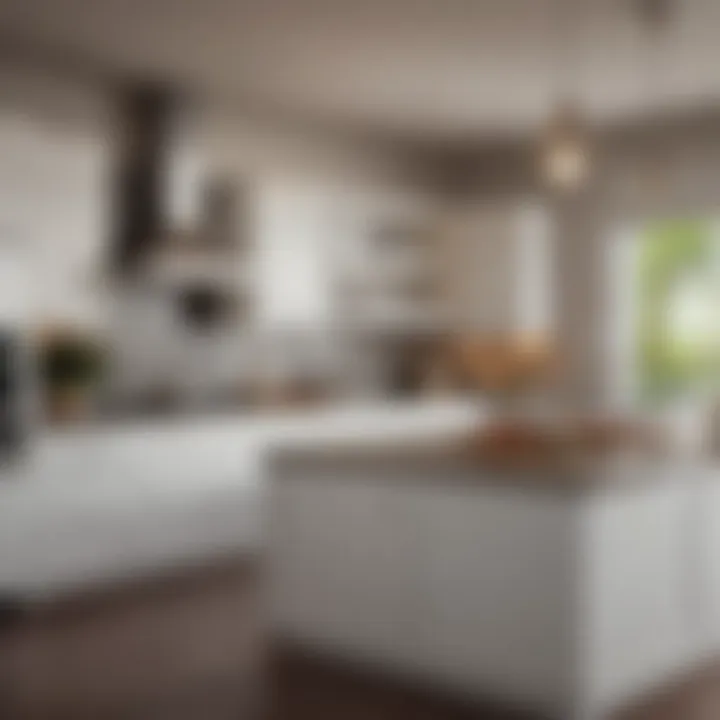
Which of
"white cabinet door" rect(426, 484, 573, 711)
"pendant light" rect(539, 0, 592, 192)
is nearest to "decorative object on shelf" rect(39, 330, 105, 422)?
"white cabinet door" rect(426, 484, 573, 711)

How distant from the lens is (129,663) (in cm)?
400

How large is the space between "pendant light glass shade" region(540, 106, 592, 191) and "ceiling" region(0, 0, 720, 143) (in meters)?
0.74

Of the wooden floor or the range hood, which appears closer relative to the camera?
the wooden floor

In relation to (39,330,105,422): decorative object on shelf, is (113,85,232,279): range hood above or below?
above

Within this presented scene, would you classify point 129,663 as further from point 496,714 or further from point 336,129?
point 336,129

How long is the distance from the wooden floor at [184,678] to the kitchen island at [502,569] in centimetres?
12

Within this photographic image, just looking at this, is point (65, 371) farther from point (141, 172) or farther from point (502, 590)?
point (502, 590)

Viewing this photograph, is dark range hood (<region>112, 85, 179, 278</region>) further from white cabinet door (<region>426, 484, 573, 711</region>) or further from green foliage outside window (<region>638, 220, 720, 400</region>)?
green foliage outside window (<region>638, 220, 720, 400</region>)

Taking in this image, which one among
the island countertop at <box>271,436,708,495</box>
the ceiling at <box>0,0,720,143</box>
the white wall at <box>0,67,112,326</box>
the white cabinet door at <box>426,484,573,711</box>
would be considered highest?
the ceiling at <box>0,0,720,143</box>

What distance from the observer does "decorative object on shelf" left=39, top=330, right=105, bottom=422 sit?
5379 millimetres

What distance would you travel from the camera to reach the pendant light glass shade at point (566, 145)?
416 centimetres

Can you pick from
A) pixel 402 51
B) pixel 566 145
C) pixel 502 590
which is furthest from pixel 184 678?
Result: pixel 402 51

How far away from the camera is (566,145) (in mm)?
4145

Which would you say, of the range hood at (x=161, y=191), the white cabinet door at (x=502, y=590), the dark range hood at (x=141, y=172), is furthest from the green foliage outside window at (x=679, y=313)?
the white cabinet door at (x=502, y=590)
